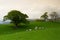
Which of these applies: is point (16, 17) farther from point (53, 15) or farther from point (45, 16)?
point (53, 15)

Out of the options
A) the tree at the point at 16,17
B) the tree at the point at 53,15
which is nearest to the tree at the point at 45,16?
the tree at the point at 53,15

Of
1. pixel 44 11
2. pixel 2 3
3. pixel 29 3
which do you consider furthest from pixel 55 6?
pixel 2 3

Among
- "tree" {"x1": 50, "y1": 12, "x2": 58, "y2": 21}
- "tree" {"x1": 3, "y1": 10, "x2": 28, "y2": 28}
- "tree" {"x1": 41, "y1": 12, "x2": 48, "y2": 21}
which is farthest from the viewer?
"tree" {"x1": 50, "y1": 12, "x2": 58, "y2": 21}

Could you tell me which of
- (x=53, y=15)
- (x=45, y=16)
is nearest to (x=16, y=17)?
(x=45, y=16)

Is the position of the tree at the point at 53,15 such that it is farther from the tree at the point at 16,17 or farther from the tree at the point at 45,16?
the tree at the point at 16,17

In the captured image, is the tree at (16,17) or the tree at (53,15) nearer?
the tree at (16,17)

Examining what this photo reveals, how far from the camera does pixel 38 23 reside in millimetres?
12633

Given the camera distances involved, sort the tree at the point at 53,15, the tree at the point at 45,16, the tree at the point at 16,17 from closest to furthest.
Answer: the tree at the point at 16,17, the tree at the point at 45,16, the tree at the point at 53,15

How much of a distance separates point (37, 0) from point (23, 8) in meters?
1.37

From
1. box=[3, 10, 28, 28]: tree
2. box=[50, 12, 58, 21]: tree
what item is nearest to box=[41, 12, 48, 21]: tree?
box=[50, 12, 58, 21]: tree

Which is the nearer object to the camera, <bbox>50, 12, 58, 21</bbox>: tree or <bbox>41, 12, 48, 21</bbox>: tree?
<bbox>41, 12, 48, 21</bbox>: tree

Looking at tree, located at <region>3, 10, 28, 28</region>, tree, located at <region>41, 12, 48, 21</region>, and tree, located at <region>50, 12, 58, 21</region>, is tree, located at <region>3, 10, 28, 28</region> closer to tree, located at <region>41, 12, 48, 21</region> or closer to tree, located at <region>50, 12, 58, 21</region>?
tree, located at <region>41, 12, 48, 21</region>

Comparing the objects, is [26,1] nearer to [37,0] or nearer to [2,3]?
[37,0]

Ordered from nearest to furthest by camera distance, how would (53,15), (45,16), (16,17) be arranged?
1. (16,17)
2. (45,16)
3. (53,15)
